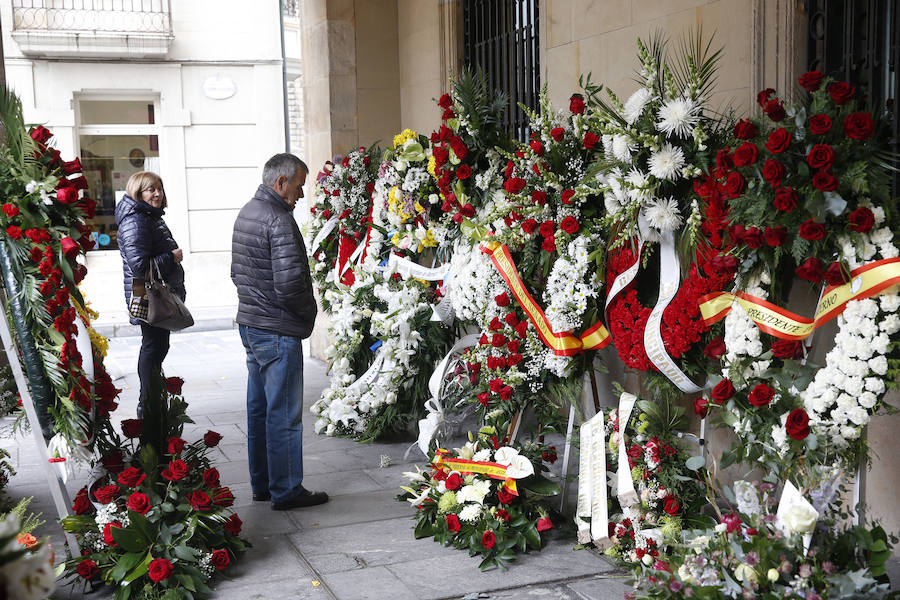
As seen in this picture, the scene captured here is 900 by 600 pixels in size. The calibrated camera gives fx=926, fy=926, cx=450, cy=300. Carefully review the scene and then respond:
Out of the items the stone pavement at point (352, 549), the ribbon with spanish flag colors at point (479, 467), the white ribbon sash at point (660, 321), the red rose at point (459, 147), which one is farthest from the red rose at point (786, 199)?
the red rose at point (459, 147)

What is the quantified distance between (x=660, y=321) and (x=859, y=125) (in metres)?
1.20

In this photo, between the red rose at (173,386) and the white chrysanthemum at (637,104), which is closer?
the white chrysanthemum at (637,104)

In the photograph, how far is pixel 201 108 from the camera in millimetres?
15203

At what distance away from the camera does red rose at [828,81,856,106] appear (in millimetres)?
3275

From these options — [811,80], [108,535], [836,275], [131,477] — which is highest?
[811,80]

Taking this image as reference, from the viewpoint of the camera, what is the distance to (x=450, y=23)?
7973 millimetres

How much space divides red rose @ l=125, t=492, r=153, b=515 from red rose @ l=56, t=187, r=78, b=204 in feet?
4.28

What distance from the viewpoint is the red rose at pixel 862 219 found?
3166 millimetres

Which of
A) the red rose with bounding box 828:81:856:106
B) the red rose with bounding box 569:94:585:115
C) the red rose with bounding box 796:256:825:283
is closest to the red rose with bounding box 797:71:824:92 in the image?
the red rose with bounding box 828:81:856:106

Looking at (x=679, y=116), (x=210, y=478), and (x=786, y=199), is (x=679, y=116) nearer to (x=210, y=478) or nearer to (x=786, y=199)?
(x=786, y=199)

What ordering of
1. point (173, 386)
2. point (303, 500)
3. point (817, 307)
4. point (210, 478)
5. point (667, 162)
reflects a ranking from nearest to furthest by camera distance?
point (817, 307), point (667, 162), point (210, 478), point (173, 386), point (303, 500)

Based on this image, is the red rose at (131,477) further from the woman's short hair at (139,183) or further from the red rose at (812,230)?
the red rose at (812,230)

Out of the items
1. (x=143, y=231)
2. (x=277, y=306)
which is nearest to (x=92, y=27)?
(x=143, y=231)

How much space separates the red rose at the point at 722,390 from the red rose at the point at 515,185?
1504mm
